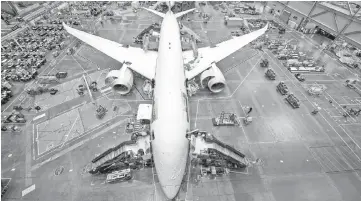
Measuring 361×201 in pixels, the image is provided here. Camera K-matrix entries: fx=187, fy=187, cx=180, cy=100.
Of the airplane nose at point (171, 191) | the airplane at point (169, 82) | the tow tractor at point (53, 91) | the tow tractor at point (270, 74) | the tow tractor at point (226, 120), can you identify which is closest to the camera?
the airplane nose at point (171, 191)

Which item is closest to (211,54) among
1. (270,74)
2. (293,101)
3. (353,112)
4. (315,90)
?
(270,74)

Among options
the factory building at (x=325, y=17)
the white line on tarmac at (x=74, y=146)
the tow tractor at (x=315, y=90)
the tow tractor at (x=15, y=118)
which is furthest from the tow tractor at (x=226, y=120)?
the factory building at (x=325, y=17)

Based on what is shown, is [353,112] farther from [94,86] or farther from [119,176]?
[94,86]

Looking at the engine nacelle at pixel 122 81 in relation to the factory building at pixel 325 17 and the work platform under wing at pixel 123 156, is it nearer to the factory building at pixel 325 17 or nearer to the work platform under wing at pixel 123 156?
the work platform under wing at pixel 123 156

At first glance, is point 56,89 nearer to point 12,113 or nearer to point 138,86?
point 12,113

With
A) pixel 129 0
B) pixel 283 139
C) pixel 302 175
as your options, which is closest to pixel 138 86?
pixel 283 139

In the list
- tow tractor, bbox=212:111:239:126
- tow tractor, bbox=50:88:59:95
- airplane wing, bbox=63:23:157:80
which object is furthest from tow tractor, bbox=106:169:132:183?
tow tractor, bbox=50:88:59:95
